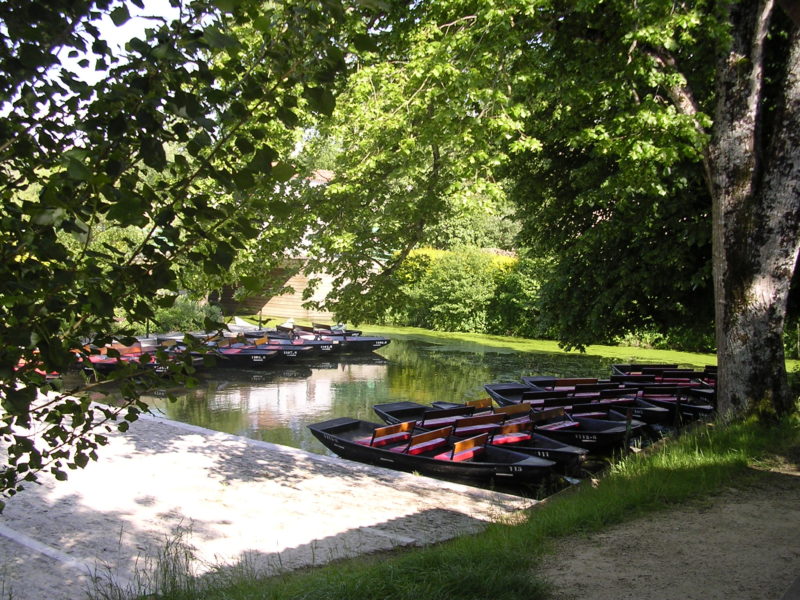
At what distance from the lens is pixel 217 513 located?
24.6 ft

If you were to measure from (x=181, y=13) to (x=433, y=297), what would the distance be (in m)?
31.4

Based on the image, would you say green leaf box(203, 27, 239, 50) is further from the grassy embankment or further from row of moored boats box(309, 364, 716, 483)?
row of moored boats box(309, 364, 716, 483)

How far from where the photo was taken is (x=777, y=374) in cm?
841

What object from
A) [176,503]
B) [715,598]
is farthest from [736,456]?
[176,503]

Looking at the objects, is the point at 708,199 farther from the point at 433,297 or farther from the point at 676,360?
the point at 433,297

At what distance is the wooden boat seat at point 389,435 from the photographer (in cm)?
1059

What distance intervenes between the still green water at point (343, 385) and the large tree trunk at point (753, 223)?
21.7 ft

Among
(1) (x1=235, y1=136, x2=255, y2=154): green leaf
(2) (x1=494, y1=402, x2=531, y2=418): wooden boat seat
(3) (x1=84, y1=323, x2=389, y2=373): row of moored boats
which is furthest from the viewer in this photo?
(3) (x1=84, y1=323, x2=389, y2=373): row of moored boats

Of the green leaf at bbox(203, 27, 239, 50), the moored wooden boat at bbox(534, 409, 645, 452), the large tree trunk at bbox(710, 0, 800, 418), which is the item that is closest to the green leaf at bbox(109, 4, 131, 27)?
the green leaf at bbox(203, 27, 239, 50)

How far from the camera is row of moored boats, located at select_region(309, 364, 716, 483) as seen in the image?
379 inches

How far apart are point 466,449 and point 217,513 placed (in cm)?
383

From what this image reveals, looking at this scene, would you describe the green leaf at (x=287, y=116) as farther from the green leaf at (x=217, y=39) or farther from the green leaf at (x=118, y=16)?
the green leaf at (x=118, y=16)

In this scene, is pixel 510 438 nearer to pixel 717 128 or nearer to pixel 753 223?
pixel 753 223

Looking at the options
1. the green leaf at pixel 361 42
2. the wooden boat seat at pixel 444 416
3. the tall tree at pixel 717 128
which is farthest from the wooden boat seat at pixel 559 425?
the green leaf at pixel 361 42
